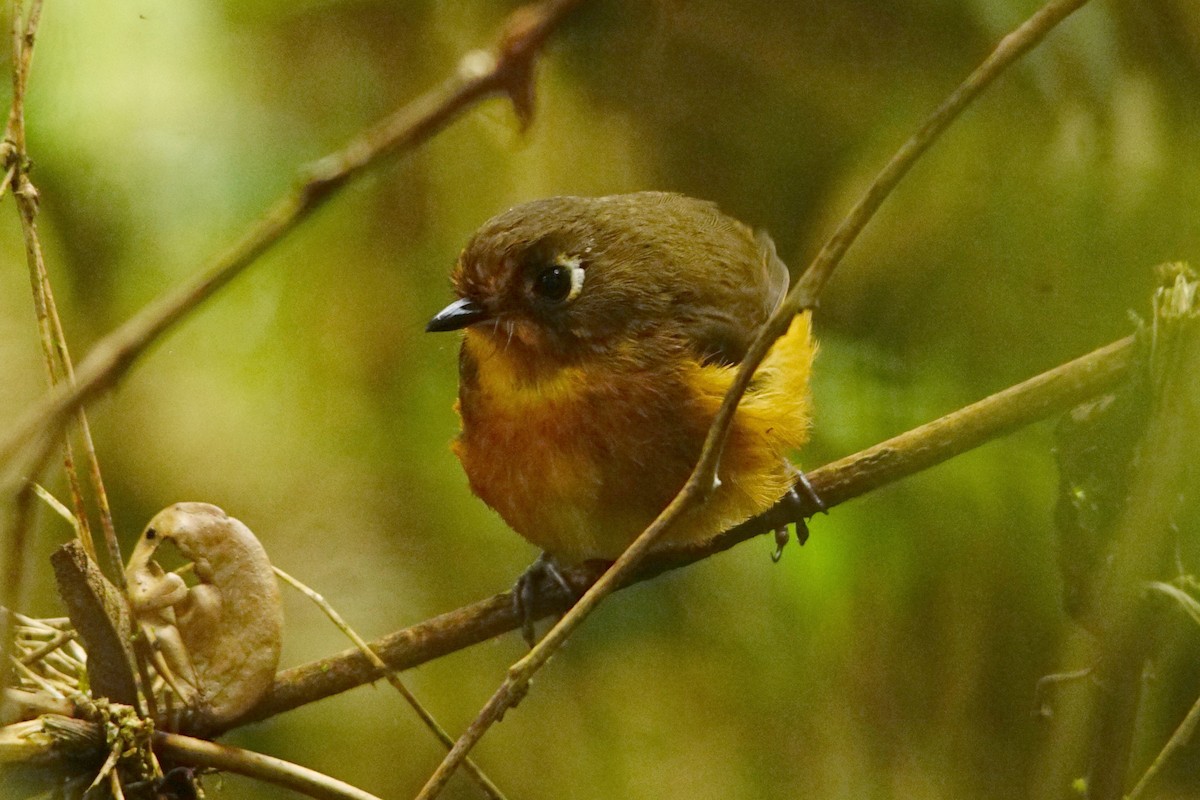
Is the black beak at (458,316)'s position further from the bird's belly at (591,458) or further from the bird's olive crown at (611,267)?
the bird's belly at (591,458)

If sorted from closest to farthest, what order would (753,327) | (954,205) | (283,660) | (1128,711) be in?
1. (1128,711)
2. (283,660)
3. (954,205)
4. (753,327)

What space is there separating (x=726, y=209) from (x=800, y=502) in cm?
53

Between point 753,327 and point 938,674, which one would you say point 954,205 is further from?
point 938,674

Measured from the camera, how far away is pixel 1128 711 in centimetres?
134

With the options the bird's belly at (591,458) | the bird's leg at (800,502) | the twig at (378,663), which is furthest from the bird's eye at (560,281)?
the twig at (378,663)

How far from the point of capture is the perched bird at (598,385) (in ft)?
5.24

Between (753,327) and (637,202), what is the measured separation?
0.25 metres

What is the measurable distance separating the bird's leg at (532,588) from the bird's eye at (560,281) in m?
0.41

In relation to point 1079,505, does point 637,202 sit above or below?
above

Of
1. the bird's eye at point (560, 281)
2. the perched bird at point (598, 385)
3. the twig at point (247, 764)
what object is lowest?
the twig at point (247, 764)

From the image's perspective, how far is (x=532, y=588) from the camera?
5.71ft

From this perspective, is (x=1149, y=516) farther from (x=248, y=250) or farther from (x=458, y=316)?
(x=248, y=250)

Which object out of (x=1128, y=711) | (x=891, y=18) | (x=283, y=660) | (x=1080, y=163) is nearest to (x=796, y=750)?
(x=1128, y=711)

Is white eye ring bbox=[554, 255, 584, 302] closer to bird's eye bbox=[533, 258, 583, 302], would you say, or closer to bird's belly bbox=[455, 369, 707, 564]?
bird's eye bbox=[533, 258, 583, 302]
